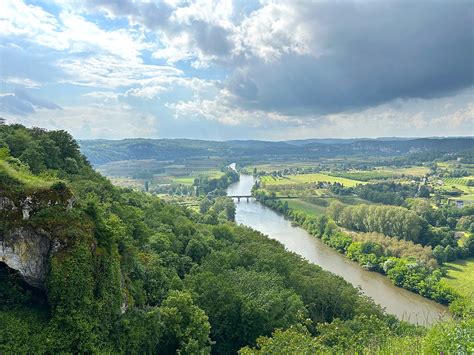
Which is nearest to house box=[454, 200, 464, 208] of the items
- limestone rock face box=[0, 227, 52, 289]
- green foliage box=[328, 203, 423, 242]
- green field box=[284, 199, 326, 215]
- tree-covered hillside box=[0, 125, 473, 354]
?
green foliage box=[328, 203, 423, 242]

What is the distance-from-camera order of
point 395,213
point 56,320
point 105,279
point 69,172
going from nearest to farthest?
point 56,320 < point 105,279 < point 69,172 < point 395,213

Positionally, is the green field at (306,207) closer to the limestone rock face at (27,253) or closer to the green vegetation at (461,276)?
the green vegetation at (461,276)

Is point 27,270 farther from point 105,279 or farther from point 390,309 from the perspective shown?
point 390,309

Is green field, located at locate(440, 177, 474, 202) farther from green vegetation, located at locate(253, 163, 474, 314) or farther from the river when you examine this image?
the river

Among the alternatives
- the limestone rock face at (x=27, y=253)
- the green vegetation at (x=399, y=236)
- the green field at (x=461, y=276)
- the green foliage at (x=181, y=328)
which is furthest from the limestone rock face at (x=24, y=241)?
the green field at (x=461, y=276)

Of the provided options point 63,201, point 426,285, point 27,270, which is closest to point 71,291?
point 27,270

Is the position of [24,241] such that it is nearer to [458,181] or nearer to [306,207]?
[306,207]

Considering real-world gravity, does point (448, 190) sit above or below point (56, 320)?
below
